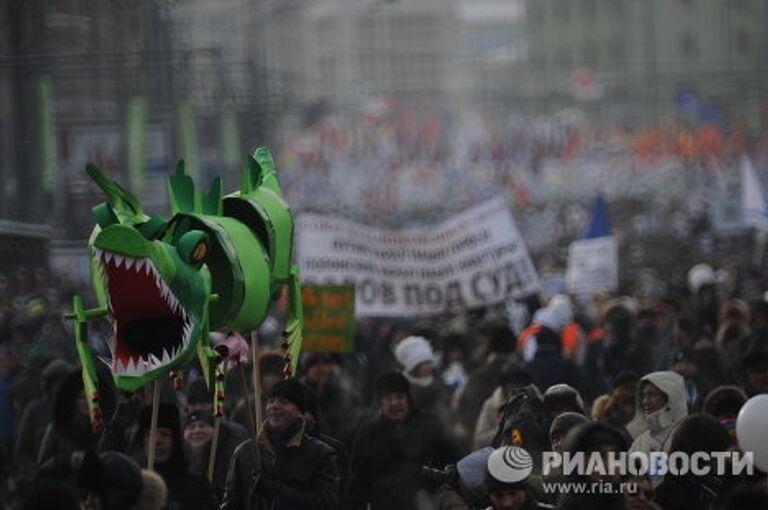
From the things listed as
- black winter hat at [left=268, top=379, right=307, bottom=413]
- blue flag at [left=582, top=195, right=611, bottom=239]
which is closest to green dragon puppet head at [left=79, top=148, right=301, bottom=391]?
black winter hat at [left=268, top=379, right=307, bottom=413]

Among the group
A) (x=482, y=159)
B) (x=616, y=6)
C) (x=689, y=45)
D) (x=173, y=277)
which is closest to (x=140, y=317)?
(x=173, y=277)

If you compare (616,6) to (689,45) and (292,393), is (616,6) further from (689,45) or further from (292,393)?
(292,393)

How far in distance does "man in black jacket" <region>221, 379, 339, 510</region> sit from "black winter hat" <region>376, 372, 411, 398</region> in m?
1.54

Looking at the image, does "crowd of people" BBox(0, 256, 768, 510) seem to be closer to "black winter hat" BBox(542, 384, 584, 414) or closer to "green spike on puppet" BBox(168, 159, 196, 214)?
"black winter hat" BBox(542, 384, 584, 414)

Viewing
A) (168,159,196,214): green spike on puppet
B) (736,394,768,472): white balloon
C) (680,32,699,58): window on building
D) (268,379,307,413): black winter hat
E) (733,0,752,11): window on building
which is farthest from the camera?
(680,32,699,58): window on building

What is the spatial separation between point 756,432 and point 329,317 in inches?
260

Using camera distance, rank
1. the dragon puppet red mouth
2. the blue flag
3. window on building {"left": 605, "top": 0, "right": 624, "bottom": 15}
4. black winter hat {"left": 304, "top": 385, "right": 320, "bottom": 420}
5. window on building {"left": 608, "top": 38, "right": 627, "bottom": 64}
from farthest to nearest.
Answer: window on building {"left": 608, "top": 38, "right": 627, "bottom": 64}, window on building {"left": 605, "top": 0, "right": 624, "bottom": 15}, the blue flag, black winter hat {"left": 304, "top": 385, "right": 320, "bottom": 420}, the dragon puppet red mouth

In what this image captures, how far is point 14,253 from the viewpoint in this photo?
17.5m

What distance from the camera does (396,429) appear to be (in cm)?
1167

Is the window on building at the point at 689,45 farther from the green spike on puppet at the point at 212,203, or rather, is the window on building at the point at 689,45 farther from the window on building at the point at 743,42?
the green spike on puppet at the point at 212,203

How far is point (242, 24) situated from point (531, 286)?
1153 centimetres

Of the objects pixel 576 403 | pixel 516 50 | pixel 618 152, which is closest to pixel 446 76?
pixel 516 50

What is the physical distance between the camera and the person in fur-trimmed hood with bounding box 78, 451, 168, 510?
8.32 m

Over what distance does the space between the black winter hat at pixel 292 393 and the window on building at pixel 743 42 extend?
2225 inches
